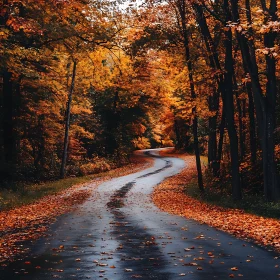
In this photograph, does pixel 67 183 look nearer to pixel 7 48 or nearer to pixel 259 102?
pixel 7 48

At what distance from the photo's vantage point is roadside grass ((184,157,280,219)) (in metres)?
14.5

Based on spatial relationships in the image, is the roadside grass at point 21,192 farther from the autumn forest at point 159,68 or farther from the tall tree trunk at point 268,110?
the tall tree trunk at point 268,110

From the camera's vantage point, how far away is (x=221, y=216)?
14.4 meters

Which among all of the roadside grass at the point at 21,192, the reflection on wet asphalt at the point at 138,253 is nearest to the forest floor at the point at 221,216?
the reflection on wet asphalt at the point at 138,253

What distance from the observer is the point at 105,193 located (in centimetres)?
2136

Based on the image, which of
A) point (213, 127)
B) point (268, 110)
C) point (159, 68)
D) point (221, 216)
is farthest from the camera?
point (213, 127)

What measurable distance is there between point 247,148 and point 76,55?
565 inches

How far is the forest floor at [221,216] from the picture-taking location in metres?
10.4

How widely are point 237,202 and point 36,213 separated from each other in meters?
8.51

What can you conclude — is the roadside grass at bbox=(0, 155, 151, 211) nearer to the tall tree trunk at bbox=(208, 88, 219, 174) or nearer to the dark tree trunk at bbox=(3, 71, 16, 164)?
the dark tree trunk at bbox=(3, 71, 16, 164)

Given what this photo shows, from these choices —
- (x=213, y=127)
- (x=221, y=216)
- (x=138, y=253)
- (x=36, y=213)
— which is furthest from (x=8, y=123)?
(x=138, y=253)

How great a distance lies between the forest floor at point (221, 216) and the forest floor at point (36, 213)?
13.8 feet

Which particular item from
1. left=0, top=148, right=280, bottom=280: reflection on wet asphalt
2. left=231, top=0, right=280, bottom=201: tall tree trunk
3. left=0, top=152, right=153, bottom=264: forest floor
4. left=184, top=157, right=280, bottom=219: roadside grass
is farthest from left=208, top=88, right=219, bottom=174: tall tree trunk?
left=0, top=148, right=280, bottom=280: reflection on wet asphalt

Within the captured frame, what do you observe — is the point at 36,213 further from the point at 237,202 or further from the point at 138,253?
the point at 237,202
